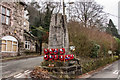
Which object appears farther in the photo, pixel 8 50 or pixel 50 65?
pixel 8 50

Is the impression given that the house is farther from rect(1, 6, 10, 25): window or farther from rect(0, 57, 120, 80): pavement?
rect(0, 57, 120, 80): pavement

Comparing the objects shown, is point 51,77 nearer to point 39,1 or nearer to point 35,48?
point 35,48

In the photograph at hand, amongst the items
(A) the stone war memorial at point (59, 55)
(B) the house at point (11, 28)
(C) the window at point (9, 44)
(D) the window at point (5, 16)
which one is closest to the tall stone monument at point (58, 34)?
(A) the stone war memorial at point (59, 55)

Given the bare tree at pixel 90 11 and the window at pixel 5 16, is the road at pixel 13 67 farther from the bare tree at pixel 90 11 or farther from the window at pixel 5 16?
the bare tree at pixel 90 11

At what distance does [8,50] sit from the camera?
16484 millimetres

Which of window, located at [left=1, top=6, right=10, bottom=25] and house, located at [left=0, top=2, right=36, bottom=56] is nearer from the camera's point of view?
house, located at [left=0, top=2, right=36, bottom=56]

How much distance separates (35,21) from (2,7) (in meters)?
19.4

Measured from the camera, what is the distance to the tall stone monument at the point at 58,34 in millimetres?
8680

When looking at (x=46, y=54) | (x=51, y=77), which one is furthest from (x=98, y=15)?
(x=51, y=77)

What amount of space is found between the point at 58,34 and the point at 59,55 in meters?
1.48

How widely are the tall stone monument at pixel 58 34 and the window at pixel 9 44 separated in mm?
9304

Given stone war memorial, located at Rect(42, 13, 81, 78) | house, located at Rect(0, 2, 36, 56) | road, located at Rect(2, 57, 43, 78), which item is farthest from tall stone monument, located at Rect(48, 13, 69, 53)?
house, located at Rect(0, 2, 36, 56)

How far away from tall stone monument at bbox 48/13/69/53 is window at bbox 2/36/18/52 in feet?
30.5

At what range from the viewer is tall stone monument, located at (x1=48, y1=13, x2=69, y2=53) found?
8680mm
